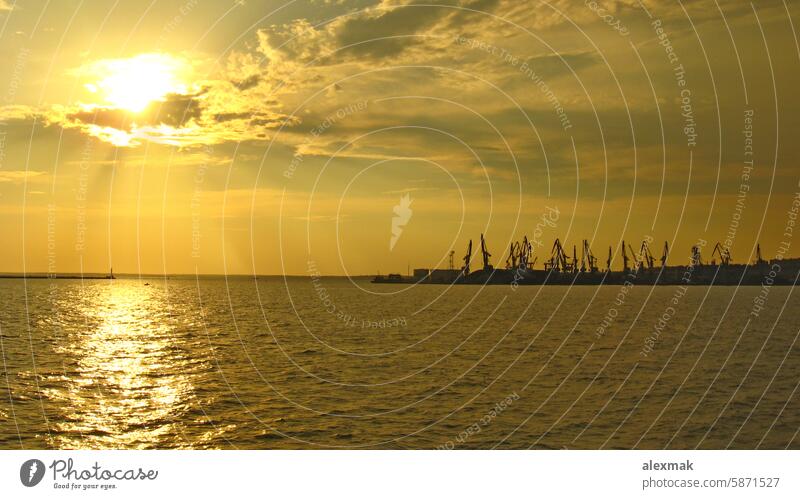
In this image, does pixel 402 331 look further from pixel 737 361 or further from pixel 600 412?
pixel 600 412

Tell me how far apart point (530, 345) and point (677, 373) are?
922 inches

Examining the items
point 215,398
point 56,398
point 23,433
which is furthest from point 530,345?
point 23,433

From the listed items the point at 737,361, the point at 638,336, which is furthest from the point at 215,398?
the point at 638,336

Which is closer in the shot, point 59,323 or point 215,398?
point 215,398

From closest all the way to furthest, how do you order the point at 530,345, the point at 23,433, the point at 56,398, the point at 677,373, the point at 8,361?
the point at 23,433 < the point at 56,398 < the point at 677,373 < the point at 8,361 < the point at 530,345

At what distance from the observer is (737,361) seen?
6781 cm

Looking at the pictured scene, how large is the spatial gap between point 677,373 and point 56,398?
1715 inches

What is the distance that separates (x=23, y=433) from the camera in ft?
123

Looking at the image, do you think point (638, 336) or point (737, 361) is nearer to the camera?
point (737, 361)

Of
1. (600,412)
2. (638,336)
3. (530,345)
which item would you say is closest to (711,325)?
(638,336)

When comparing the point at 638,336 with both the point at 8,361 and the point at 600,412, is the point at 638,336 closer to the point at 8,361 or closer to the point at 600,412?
the point at 600,412

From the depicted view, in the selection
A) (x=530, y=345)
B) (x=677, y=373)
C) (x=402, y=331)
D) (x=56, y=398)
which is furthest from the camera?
(x=402, y=331)
